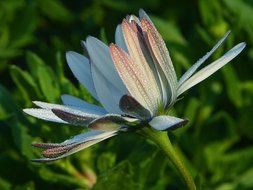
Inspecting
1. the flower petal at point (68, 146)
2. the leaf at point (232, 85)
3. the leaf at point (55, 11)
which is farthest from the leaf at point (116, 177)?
the leaf at point (55, 11)

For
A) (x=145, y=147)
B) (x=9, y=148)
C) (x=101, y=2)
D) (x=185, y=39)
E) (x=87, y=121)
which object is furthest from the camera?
(x=101, y=2)

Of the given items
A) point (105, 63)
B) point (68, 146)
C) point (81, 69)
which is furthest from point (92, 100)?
point (68, 146)

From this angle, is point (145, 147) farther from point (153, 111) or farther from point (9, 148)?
point (153, 111)

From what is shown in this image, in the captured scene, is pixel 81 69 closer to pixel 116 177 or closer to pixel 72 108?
pixel 72 108

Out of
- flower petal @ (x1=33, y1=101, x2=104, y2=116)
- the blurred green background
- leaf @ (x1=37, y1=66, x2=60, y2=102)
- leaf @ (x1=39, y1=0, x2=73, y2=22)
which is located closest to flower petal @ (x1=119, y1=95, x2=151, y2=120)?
flower petal @ (x1=33, y1=101, x2=104, y2=116)

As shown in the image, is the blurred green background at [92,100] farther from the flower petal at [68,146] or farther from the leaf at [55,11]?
the flower petal at [68,146]

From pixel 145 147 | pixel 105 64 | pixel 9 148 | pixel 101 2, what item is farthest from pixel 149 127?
pixel 101 2

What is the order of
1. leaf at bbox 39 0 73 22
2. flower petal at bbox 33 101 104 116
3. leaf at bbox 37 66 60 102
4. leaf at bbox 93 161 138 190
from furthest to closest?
leaf at bbox 39 0 73 22 → leaf at bbox 37 66 60 102 → leaf at bbox 93 161 138 190 → flower petal at bbox 33 101 104 116

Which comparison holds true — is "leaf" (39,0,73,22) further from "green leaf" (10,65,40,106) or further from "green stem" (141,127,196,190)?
"green stem" (141,127,196,190)
